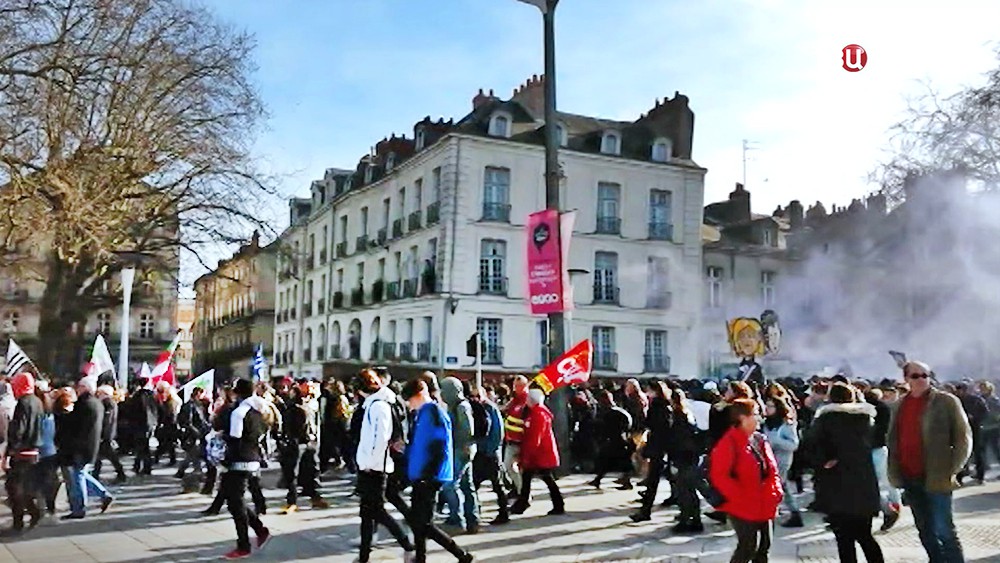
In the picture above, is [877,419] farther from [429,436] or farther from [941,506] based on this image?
[429,436]

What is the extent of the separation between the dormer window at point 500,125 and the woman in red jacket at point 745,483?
34.2 m

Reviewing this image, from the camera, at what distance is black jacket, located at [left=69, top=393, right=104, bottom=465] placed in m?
11.8

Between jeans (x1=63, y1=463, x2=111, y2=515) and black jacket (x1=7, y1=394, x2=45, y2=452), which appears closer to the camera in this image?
black jacket (x1=7, y1=394, x2=45, y2=452)

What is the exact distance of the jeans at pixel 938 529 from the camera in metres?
7.57

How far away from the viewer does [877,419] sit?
11.4 metres

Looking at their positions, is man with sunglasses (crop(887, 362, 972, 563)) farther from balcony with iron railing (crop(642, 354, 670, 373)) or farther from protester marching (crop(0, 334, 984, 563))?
balcony with iron railing (crop(642, 354, 670, 373))

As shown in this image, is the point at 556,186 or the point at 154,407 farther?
the point at 154,407

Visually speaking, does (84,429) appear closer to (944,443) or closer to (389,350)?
(944,443)

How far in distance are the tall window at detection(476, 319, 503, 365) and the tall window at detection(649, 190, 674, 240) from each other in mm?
8203

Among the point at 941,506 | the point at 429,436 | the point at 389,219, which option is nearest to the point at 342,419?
the point at 429,436

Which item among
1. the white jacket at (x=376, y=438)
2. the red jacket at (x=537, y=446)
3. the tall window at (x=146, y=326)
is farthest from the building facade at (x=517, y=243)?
the tall window at (x=146, y=326)

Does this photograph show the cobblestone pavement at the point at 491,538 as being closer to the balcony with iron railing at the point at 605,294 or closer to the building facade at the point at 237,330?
the balcony with iron railing at the point at 605,294

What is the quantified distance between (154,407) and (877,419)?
39.1 ft

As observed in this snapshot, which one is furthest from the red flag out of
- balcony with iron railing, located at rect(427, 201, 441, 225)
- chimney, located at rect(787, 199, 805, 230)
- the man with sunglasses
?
chimney, located at rect(787, 199, 805, 230)
